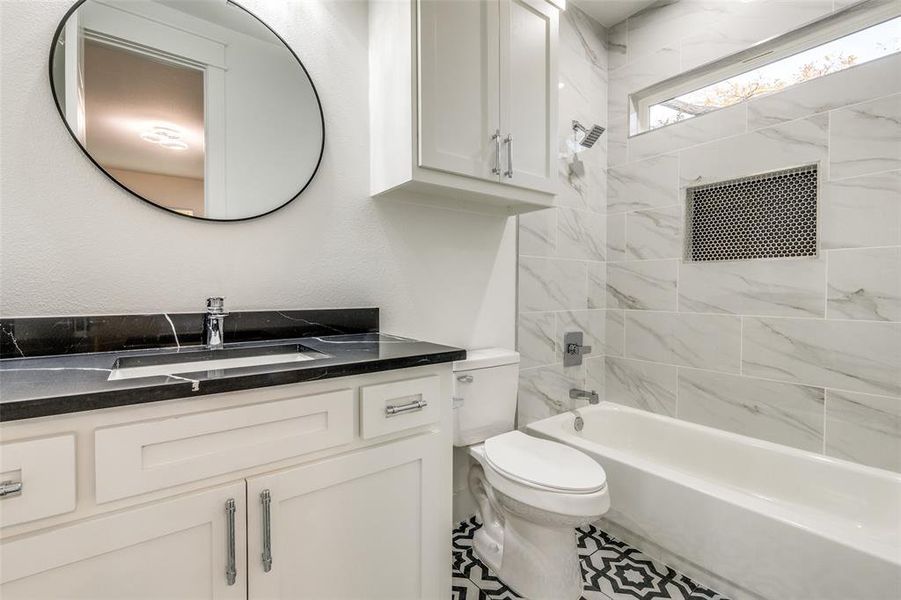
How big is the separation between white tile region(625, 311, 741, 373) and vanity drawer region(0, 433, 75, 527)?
7.92 ft

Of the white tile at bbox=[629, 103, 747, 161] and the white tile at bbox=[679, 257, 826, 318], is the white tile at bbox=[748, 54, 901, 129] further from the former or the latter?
the white tile at bbox=[679, 257, 826, 318]

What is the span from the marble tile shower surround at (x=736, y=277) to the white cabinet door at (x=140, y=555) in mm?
1550

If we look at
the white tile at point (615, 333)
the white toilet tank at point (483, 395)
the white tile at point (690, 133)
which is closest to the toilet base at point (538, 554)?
the white toilet tank at point (483, 395)

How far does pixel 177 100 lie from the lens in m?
1.27

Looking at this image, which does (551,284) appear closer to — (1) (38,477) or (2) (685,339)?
(2) (685,339)

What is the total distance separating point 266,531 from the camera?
34.6 inches

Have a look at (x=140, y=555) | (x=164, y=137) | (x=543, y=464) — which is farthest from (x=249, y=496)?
A: (x=164, y=137)

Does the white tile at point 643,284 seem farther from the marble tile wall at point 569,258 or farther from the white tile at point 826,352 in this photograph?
the white tile at point 826,352

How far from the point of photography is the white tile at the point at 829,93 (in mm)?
1583

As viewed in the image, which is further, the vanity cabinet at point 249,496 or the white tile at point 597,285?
the white tile at point 597,285

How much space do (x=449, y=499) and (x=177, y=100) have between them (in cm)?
146

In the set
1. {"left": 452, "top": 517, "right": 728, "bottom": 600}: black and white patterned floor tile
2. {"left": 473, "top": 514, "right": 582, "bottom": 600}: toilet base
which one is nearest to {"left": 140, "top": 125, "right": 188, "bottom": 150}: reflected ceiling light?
{"left": 473, "top": 514, "right": 582, "bottom": 600}: toilet base

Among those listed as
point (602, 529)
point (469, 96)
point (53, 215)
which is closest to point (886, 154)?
point (469, 96)

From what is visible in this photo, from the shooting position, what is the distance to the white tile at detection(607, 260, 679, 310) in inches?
89.0
